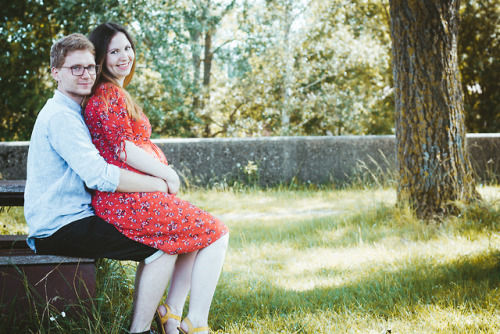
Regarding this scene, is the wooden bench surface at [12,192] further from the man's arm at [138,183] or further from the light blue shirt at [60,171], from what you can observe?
the man's arm at [138,183]

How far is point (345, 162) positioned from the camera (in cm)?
818

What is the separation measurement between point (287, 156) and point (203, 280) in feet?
18.5

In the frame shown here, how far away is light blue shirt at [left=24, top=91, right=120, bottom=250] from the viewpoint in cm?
229

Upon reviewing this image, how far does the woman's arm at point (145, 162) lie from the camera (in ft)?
7.98

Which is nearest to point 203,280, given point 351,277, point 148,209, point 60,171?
point 148,209

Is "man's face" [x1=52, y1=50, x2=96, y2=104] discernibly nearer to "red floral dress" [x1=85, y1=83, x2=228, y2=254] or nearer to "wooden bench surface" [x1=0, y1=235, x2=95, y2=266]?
"red floral dress" [x1=85, y1=83, x2=228, y2=254]

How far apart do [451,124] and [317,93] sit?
10107 mm

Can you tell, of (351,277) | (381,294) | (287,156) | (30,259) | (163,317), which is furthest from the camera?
(287,156)

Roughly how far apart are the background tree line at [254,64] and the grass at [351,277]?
7.21 meters

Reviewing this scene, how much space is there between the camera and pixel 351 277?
12.0 feet

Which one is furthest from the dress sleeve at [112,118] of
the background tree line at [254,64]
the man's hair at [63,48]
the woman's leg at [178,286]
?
the background tree line at [254,64]

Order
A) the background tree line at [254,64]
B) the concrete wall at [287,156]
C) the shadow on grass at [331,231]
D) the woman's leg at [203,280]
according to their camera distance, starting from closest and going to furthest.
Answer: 1. the woman's leg at [203,280]
2. the shadow on grass at [331,231]
3. the concrete wall at [287,156]
4. the background tree line at [254,64]

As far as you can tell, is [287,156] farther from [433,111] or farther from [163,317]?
[163,317]

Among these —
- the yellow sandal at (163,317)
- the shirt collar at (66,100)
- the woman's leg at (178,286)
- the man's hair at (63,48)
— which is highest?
the man's hair at (63,48)
